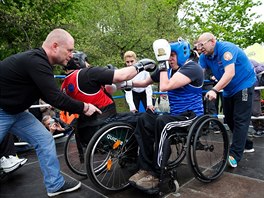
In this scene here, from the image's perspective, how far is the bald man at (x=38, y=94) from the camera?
2082 mm

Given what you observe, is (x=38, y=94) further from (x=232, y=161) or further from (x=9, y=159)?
(x=232, y=161)

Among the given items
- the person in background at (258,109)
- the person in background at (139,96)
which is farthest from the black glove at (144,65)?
the person in background at (258,109)

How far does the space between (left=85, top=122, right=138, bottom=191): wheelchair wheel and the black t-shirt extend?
1.12ft

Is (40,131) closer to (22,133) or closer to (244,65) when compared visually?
(22,133)

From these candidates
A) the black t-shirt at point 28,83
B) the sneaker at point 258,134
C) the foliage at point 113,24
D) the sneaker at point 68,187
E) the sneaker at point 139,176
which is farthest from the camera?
the foliage at point 113,24

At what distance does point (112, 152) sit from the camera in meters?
2.42

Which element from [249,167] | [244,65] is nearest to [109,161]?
[249,167]

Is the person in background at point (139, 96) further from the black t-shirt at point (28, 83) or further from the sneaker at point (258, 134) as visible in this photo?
the black t-shirt at point (28, 83)

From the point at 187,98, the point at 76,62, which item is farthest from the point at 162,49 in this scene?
the point at 76,62

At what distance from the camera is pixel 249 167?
9.43 feet

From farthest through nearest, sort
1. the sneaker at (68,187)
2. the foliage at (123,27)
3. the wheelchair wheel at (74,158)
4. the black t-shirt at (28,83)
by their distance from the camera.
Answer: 1. the foliage at (123,27)
2. the wheelchair wheel at (74,158)
3. the sneaker at (68,187)
4. the black t-shirt at (28,83)

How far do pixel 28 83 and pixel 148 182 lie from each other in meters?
1.43

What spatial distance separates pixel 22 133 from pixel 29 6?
7.37m

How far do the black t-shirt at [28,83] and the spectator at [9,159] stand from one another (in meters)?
0.99
